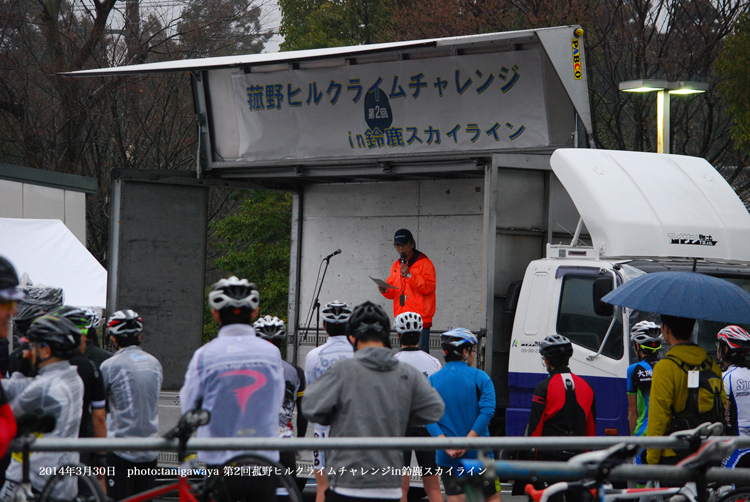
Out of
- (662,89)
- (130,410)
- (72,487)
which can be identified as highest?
(662,89)

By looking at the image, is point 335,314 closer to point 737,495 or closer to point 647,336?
point 647,336

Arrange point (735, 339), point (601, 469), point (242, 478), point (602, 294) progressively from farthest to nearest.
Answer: point (602, 294) < point (735, 339) < point (242, 478) < point (601, 469)

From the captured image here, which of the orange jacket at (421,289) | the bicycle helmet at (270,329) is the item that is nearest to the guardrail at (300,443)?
the bicycle helmet at (270,329)

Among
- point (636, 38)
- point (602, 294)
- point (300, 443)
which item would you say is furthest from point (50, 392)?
point (636, 38)

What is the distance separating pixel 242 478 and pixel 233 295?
0.92 meters

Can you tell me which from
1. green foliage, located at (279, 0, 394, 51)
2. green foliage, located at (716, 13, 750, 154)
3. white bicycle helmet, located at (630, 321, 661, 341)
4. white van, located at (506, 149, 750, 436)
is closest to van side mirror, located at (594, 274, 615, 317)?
white van, located at (506, 149, 750, 436)

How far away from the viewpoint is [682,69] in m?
20.4

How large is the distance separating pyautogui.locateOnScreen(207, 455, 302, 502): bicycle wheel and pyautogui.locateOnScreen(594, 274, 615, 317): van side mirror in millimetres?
4970

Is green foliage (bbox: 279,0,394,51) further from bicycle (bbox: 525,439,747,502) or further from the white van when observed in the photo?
bicycle (bbox: 525,439,747,502)

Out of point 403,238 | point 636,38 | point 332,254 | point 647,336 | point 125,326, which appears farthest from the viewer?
point 636,38

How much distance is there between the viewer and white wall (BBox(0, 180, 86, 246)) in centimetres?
1463

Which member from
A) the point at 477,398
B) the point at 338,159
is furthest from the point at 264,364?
the point at 338,159

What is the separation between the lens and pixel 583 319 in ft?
30.5

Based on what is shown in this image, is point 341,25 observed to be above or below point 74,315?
above
